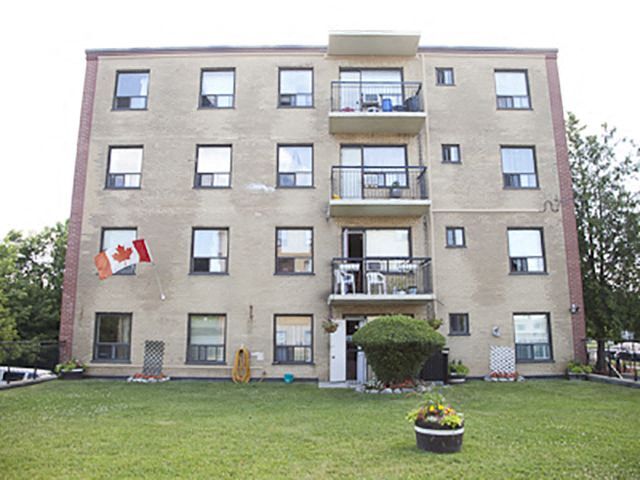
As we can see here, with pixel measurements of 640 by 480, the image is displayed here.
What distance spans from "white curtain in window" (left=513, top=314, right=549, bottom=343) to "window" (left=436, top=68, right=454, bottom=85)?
877 cm

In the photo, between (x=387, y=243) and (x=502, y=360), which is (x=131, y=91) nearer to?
(x=387, y=243)

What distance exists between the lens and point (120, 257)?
1562 centimetres

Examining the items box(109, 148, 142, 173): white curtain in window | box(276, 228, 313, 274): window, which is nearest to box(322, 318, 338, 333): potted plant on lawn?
box(276, 228, 313, 274): window

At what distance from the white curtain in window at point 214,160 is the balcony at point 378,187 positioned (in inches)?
151

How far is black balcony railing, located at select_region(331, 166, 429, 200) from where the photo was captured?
16812 millimetres

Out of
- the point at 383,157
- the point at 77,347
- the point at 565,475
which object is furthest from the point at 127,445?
the point at 383,157

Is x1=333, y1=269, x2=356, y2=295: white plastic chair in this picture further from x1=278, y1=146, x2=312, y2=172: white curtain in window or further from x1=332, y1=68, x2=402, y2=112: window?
x1=332, y1=68, x2=402, y2=112: window

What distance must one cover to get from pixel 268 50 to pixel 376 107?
4632mm

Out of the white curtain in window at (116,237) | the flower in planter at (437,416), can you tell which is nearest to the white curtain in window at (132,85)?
the white curtain in window at (116,237)

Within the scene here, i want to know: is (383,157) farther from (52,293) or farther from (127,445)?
(52,293)

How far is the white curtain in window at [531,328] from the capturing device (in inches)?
641

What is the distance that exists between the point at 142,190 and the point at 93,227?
211cm

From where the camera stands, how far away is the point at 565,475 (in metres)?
5.67

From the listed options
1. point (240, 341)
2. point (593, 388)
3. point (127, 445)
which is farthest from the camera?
point (240, 341)
